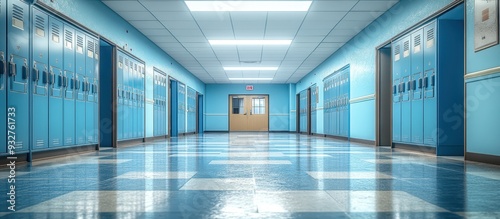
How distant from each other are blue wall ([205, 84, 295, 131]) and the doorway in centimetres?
56

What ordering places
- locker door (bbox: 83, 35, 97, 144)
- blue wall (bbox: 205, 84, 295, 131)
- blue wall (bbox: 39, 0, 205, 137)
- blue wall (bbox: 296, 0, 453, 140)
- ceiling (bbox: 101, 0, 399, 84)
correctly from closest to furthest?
blue wall (bbox: 39, 0, 205, 137)
blue wall (bbox: 296, 0, 453, 140)
locker door (bbox: 83, 35, 97, 144)
ceiling (bbox: 101, 0, 399, 84)
blue wall (bbox: 205, 84, 295, 131)

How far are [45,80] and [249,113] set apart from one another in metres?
19.1

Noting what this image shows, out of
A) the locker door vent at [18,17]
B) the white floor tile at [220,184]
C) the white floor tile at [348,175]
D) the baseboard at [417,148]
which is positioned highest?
the locker door vent at [18,17]

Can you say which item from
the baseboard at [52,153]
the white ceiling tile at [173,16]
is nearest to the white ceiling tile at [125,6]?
the white ceiling tile at [173,16]

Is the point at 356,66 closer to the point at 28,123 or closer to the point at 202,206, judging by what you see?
the point at 28,123

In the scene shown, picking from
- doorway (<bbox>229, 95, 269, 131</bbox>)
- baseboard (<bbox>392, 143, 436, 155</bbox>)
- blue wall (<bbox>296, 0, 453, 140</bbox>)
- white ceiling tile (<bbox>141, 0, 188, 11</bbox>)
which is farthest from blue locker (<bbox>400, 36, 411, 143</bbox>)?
doorway (<bbox>229, 95, 269, 131</bbox>)

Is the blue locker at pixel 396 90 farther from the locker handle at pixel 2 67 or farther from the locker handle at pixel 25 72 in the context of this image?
the locker handle at pixel 2 67

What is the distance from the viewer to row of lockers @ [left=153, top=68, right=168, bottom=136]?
39.4ft

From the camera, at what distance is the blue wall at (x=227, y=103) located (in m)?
23.6

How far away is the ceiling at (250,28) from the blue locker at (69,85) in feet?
4.54

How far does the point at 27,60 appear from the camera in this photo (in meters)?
5.05

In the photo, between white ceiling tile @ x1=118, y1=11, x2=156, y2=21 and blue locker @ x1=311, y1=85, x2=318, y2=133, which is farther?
blue locker @ x1=311, y1=85, x2=318, y2=133

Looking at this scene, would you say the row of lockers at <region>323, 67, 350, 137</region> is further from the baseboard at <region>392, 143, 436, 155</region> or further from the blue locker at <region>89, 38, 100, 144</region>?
the blue locker at <region>89, 38, 100, 144</region>

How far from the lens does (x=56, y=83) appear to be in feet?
19.3
